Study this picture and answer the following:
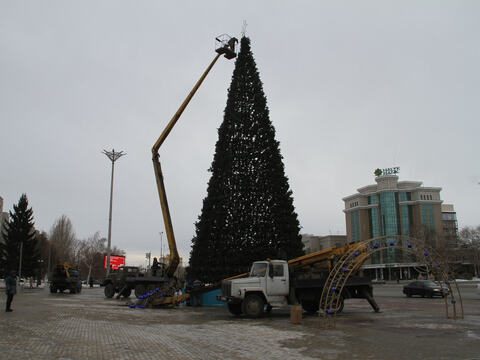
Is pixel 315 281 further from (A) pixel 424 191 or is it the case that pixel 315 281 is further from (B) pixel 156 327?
(A) pixel 424 191

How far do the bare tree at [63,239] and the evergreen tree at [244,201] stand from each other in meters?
63.7

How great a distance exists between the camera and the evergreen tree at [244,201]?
2117cm

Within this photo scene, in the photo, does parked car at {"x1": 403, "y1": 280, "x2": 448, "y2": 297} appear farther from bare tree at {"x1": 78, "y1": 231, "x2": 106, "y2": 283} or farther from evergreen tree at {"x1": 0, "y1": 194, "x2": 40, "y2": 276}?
bare tree at {"x1": 78, "y1": 231, "x2": 106, "y2": 283}

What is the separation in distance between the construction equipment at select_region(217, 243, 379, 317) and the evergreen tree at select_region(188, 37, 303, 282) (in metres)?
4.29

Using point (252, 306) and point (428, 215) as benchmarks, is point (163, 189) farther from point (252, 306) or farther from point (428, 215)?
point (428, 215)

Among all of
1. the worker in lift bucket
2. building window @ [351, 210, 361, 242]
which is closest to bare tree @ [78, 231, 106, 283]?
the worker in lift bucket

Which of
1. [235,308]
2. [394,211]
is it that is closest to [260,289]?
[235,308]

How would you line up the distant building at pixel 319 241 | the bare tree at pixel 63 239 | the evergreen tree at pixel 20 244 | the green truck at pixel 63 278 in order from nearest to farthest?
the green truck at pixel 63 278
the evergreen tree at pixel 20 244
the bare tree at pixel 63 239
the distant building at pixel 319 241

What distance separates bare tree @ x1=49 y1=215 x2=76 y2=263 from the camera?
77.4m

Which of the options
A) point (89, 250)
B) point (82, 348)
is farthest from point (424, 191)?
point (82, 348)

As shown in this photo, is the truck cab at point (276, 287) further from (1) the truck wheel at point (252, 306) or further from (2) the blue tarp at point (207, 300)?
(2) the blue tarp at point (207, 300)

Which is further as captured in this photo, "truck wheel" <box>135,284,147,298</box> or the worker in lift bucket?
the worker in lift bucket

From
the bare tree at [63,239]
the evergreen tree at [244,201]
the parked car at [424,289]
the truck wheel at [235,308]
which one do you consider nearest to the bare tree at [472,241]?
the parked car at [424,289]

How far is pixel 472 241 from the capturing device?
2778 inches
